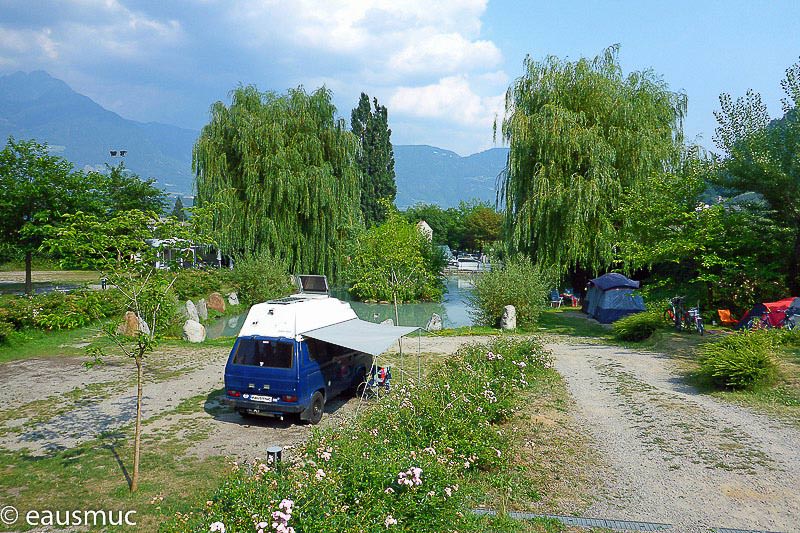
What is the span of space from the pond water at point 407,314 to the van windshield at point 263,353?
12639 millimetres

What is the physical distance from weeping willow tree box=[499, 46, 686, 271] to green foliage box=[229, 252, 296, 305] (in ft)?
37.2

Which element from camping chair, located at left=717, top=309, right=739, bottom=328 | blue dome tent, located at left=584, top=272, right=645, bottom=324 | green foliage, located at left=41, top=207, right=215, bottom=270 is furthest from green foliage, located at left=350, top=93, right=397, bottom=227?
green foliage, located at left=41, top=207, right=215, bottom=270

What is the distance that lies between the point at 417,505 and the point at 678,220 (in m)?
15.6

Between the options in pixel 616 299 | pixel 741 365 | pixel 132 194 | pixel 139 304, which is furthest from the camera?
pixel 132 194

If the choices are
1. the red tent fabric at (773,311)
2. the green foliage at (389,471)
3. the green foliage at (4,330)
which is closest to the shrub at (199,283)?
the green foliage at (4,330)

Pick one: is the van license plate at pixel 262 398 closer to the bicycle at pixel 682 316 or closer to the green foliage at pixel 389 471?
the green foliage at pixel 389 471

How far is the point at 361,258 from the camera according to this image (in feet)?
103

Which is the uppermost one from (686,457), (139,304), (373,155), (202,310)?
(373,155)

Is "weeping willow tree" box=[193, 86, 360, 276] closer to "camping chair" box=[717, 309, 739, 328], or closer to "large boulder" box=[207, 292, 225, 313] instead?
"large boulder" box=[207, 292, 225, 313]

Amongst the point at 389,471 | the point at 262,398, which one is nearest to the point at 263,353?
the point at 262,398

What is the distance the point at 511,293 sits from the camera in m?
21.8

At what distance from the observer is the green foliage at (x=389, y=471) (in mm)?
4461

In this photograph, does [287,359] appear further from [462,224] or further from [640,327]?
[462,224]

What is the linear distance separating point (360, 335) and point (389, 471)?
5341 mm
